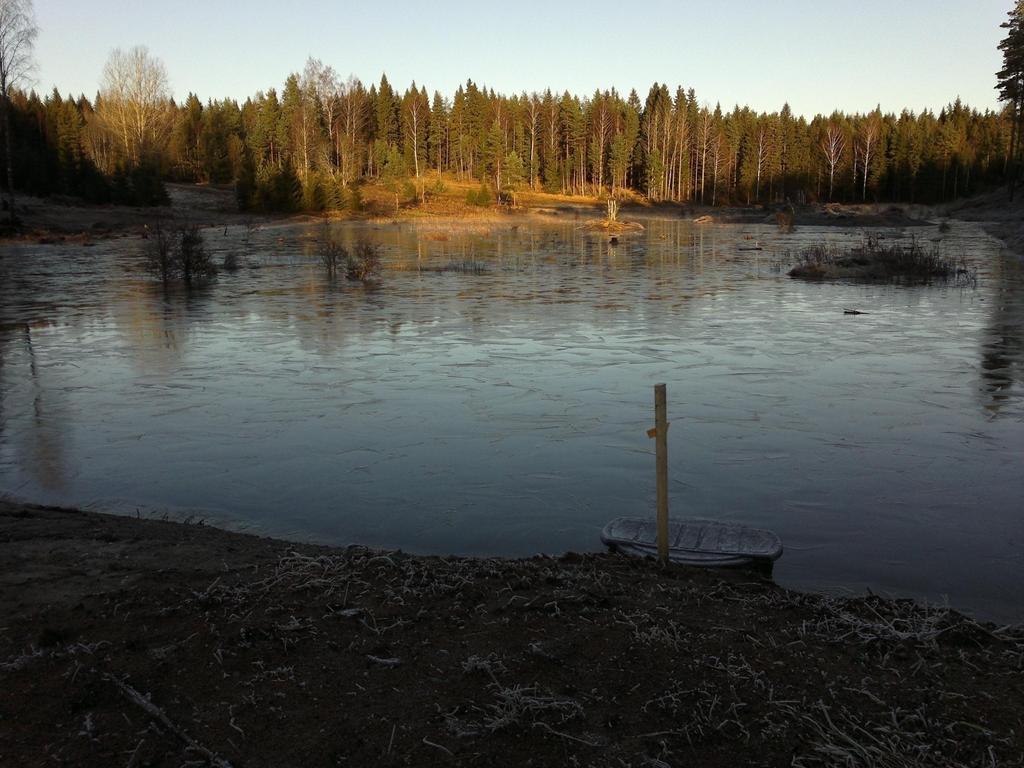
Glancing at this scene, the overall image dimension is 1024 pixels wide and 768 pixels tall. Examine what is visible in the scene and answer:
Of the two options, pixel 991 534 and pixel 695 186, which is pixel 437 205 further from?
pixel 991 534

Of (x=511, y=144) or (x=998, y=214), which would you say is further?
(x=511, y=144)

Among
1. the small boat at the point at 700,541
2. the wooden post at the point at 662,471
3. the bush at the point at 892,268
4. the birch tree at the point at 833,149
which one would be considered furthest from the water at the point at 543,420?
the birch tree at the point at 833,149

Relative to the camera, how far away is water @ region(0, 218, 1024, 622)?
674 centimetres

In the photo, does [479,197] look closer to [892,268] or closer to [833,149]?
[833,149]

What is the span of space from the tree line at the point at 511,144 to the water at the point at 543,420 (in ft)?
155

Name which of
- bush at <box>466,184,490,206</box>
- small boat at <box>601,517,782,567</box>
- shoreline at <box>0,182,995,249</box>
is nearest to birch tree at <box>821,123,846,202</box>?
shoreline at <box>0,182,995,249</box>

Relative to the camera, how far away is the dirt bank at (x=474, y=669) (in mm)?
3318

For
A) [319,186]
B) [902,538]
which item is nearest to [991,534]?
[902,538]

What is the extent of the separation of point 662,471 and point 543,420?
465 cm

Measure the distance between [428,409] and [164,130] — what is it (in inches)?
3081

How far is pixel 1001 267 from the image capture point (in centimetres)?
2686

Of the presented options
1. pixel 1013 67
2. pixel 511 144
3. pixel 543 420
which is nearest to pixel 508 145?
pixel 511 144

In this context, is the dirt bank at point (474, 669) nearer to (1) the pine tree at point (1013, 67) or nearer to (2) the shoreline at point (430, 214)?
(2) the shoreline at point (430, 214)

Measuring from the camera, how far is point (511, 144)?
332 ft
